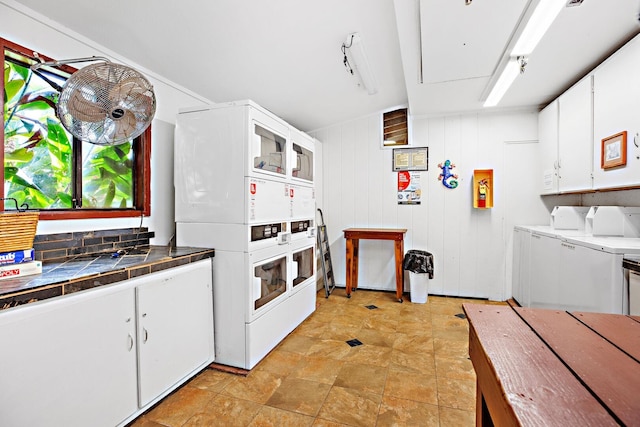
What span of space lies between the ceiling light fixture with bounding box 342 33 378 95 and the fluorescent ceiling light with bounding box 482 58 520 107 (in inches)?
49.5

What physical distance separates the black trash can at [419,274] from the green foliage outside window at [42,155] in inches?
133

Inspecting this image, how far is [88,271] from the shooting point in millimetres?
1630

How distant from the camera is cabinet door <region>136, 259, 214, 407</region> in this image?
6.12ft

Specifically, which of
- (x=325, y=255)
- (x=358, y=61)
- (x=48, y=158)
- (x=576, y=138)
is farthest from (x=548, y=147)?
(x=48, y=158)

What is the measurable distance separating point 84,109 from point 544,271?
159 inches

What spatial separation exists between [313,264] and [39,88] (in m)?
2.79

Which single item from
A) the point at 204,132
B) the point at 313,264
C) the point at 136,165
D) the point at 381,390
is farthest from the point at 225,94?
the point at 381,390

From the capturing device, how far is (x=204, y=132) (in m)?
2.49

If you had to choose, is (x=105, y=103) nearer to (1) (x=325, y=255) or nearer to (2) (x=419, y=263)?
(1) (x=325, y=255)

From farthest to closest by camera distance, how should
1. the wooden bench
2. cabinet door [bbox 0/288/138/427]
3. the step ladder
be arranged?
the step ladder → cabinet door [bbox 0/288/138/427] → the wooden bench

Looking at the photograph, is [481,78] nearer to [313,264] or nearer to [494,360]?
[313,264]

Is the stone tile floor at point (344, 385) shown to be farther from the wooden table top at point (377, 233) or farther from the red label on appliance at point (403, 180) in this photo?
the red label on appliance at point (403, 180)

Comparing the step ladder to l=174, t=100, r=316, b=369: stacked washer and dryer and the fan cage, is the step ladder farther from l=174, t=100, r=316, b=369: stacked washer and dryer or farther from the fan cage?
the fan cage

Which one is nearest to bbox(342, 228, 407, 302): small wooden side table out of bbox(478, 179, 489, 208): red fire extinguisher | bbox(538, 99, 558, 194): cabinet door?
bbox(478, 179, 489, 208): red fire extinguisher
